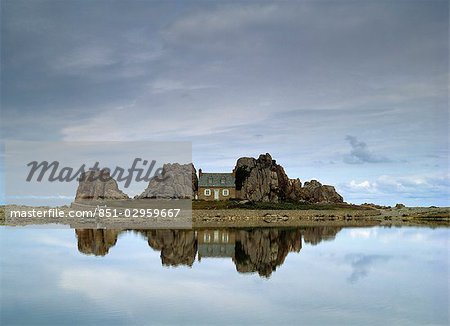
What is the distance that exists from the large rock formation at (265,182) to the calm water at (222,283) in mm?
58509

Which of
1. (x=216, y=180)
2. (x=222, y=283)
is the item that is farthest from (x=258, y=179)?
(x=222, y=283)

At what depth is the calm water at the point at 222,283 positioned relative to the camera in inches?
700

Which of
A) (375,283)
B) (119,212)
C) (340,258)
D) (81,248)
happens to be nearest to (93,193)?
(119,212)

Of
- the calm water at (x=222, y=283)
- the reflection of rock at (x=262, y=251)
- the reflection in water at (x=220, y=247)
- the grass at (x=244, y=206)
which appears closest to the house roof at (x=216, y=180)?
the grass at (x=244, y=206)

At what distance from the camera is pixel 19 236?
4684 centimetres

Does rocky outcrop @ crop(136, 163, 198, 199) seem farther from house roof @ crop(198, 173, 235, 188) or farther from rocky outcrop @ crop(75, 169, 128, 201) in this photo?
rocky outcrop @ crop(75, 169, 128, 201)

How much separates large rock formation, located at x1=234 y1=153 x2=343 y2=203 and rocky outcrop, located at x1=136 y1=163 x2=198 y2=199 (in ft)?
39.1

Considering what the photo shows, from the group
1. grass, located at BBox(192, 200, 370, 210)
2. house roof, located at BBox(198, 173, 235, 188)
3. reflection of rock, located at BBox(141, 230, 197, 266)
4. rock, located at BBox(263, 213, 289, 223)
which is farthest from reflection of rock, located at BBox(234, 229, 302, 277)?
house roof, located at BBox(198, 173, 235, 188)

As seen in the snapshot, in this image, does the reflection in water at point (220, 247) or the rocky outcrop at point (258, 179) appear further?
the rocky outcrop at point (258, 179)

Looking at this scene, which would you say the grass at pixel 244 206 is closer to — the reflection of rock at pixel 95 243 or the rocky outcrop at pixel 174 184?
the rocky outcrop at pixel 174 184

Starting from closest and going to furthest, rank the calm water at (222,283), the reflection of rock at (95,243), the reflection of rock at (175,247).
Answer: the calm water at (222,283)
the reflection of rock at (175,247)
the reflection of rock at (95,243)

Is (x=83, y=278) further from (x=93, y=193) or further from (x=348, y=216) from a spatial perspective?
(x=93, y=193)

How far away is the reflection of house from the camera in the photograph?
34.7 m

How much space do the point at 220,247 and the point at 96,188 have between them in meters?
85.0
